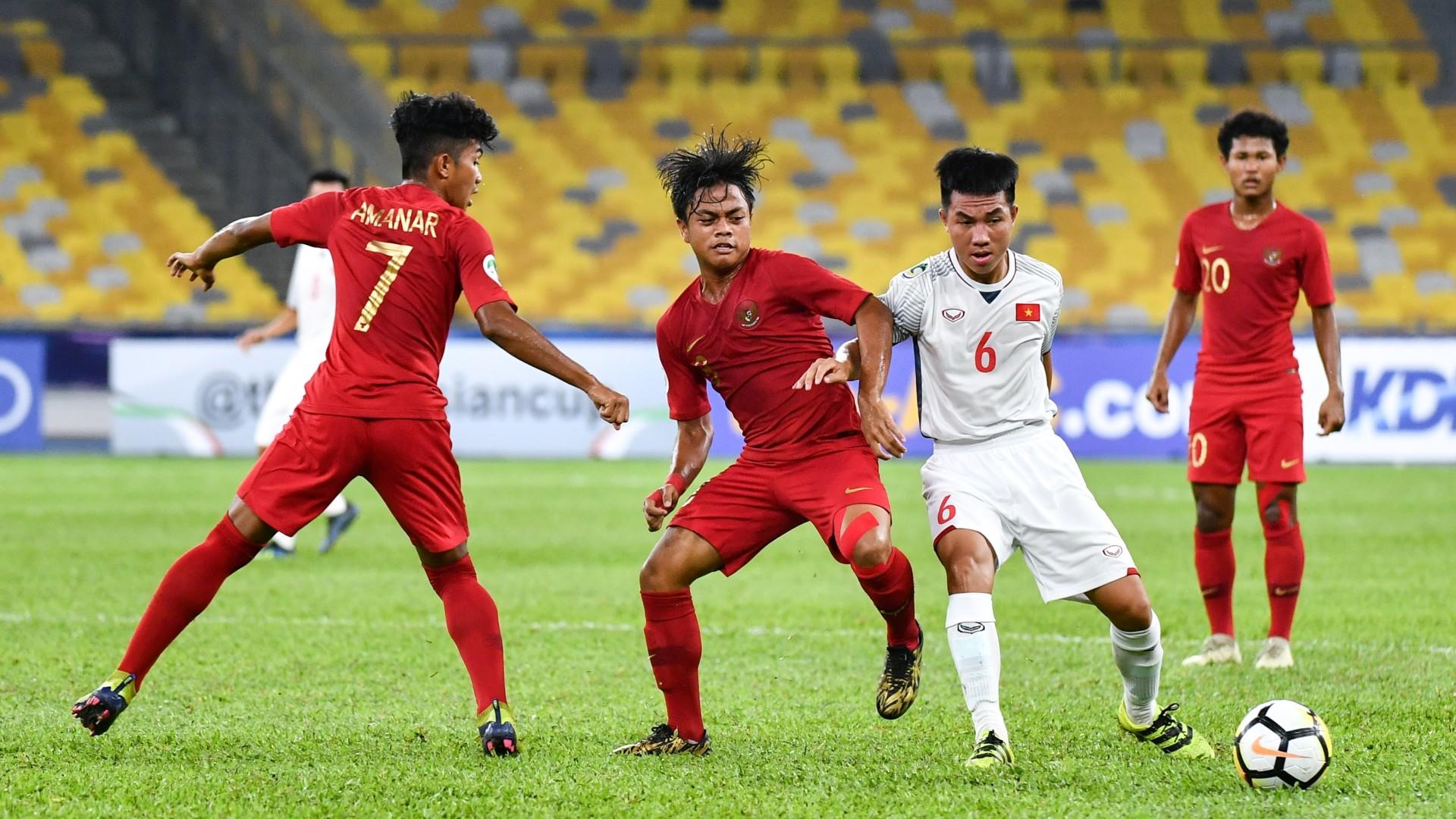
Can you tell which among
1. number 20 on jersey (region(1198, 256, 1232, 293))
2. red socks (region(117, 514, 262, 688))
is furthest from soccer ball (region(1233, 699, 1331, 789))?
red socks (region(117, 514, 262, 688))

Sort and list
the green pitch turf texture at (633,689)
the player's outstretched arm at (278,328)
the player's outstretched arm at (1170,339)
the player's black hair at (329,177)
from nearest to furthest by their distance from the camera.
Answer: the green pitch turf texture at (633,689) → the player's outstretched arm at (1170,339) → the player's black hair at (329,177) → the player's outstretched arm at (278,328)

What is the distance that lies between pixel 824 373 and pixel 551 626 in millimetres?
3233

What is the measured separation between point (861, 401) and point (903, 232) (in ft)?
64.9

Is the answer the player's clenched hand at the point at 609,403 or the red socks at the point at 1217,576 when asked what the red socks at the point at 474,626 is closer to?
the player's clenched hand at the point at 609,403

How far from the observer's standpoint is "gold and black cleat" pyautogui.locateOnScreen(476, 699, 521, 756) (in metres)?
4.73

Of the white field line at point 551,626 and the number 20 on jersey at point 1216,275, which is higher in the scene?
the number 20 on jersey at point 1216,275

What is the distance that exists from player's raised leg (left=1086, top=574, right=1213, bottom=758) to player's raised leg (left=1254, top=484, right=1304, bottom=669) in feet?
5.97

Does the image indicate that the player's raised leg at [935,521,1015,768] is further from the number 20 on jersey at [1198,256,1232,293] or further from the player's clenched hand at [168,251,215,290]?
the number 20 on jersey at [1198,256,1232,293]

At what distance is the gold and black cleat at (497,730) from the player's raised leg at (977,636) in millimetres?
1259

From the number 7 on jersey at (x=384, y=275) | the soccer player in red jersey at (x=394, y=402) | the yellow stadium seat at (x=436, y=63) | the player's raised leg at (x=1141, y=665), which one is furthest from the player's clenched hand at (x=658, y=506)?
the yellow stadium seat at (x=436, y=63)

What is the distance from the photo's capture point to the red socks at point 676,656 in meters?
4.91

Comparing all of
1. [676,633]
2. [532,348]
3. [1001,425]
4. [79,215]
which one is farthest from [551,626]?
[79,215]

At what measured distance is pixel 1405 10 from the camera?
2570 centimetres

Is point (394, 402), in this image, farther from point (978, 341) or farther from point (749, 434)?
point (978, 341)
